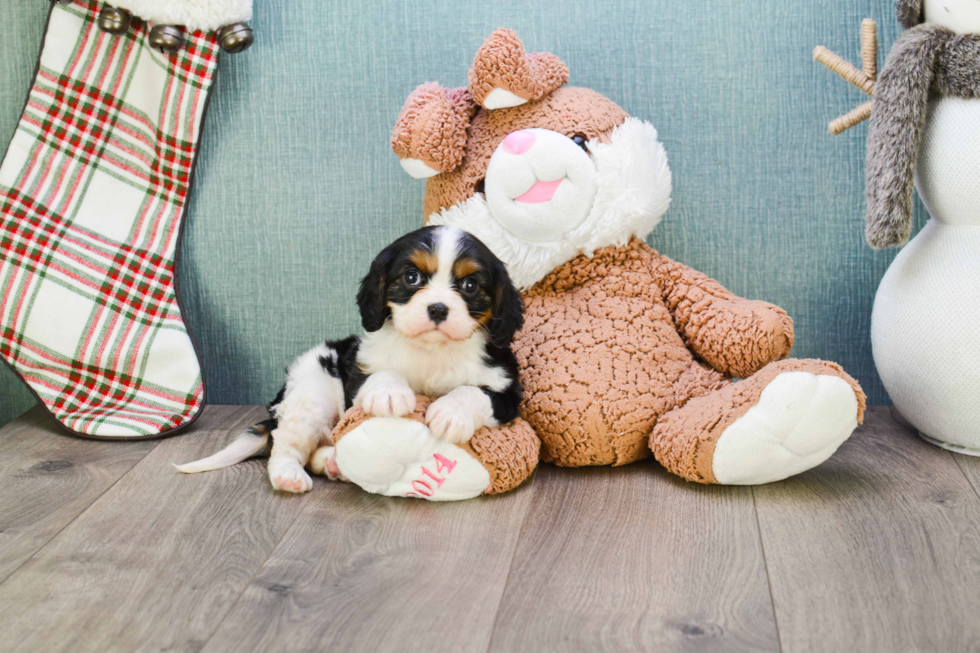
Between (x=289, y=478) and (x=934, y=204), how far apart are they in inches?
52.5

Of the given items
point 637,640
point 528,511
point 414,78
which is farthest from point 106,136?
point 637,640

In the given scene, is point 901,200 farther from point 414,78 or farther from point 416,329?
point 414,78

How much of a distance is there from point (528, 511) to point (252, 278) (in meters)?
0.98

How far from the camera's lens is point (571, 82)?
6.33 feet

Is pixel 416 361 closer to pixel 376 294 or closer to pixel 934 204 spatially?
pixel 376 294

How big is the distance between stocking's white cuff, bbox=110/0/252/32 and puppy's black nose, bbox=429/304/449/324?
2.97 feet

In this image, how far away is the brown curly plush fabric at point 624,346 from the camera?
5.29ft

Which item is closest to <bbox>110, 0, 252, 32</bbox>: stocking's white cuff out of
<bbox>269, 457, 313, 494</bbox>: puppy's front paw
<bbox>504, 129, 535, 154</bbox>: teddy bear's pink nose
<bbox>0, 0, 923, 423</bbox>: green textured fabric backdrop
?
Answer: <bbox>0, 0, 923, 423</bbox>: green textured fabric backdrop

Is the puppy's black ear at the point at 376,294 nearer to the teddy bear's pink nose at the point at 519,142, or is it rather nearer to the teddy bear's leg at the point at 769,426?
the teddy bear's pink nose at the point at 519,142

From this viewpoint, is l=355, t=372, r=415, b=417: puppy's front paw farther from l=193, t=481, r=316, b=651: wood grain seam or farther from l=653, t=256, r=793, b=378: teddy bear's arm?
l=653, t=256, r=793, b=378: teddy bear's arm

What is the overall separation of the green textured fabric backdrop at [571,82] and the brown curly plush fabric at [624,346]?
0.29 m

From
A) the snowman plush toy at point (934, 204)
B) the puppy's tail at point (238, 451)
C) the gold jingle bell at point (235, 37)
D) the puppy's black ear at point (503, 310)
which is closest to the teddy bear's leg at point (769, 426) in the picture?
the snowman plush toy at point (934, 204)

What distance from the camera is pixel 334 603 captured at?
46.8 inches

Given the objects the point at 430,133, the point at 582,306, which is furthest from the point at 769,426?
the point at 430,133
